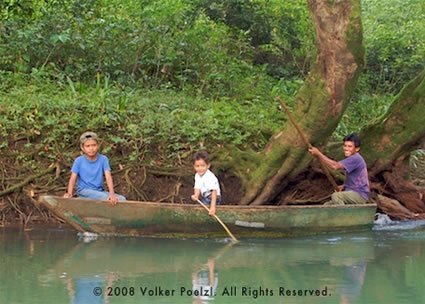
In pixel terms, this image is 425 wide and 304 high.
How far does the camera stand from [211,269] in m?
8.10

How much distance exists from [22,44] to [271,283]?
7.15m

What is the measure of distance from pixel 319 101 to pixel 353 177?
103cm

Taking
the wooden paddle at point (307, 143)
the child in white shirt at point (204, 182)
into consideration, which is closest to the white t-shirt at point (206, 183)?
the child in white shirt at point (204, 182)

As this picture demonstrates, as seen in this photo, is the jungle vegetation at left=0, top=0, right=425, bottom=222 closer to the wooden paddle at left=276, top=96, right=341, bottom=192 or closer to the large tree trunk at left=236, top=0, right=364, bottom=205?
the large tree trunk at left=236, top=0, right=364, bottom=205

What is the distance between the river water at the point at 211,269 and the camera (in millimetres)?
6926

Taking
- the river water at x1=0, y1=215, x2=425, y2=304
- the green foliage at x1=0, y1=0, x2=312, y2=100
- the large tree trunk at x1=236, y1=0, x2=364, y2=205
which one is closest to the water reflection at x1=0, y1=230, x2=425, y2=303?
the river water at x1=0, y1=215, x2=425, y2=304

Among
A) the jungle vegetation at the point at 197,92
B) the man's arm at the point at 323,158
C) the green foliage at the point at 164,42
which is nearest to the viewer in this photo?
the man's arm at the point at 323,158

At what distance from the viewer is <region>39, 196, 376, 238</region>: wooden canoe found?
9438 millimetres

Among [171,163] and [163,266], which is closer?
[163,266]

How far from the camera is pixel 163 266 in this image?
8227 millimetres

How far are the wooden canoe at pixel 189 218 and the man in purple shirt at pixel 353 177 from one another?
0.27m

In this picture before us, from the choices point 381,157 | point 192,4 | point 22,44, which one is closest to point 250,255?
point 381,157

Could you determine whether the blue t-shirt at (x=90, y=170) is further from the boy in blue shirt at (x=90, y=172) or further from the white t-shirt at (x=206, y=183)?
the white t-shirt at (x=206, y=183)

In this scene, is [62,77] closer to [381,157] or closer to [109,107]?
[109,107]
